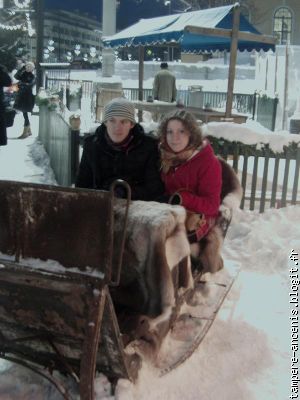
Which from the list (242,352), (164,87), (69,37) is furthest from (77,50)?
(242,352)

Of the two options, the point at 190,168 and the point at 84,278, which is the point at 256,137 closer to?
the point at 190,168

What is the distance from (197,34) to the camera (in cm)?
1134

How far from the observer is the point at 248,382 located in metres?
3.46

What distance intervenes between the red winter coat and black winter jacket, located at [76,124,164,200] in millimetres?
125

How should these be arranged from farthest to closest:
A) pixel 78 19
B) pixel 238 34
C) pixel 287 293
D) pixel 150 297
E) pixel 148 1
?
pixel 78 19, pixel 148 1, pixel 238 34, pixel 287 293, pixel 150 297

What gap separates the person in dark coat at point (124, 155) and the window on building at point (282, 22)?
41.0 meters

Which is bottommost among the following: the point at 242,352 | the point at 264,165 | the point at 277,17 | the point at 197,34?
the point at 242,352

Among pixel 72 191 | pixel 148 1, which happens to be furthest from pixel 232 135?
pixel 148 1

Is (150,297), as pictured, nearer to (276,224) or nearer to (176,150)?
(176,150)

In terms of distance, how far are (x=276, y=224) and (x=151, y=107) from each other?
7599 millimetres

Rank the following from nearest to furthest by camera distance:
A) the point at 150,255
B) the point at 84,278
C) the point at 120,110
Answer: the point at 84,278 < the point at 150,255 < the point at 120,110

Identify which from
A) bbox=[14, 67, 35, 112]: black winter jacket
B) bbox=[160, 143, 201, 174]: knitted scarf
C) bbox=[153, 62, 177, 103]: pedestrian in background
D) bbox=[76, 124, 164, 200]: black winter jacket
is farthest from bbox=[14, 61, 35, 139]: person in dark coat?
bbox=[160, 143, 201, 174]: knitted scarf

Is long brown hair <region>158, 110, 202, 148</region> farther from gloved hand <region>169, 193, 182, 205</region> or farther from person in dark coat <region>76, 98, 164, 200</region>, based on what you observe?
gloved hand <region>169, 193, 182, 205</region>

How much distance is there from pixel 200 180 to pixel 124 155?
2.01 feet
